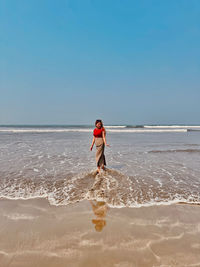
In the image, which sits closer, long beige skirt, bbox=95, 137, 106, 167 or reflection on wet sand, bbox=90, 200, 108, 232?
reflection on wet sand, bbox=90, 200, 108, 232

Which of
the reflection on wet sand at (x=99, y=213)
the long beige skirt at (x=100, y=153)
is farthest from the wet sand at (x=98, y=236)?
the long beige skirt at (x=100, y=153)

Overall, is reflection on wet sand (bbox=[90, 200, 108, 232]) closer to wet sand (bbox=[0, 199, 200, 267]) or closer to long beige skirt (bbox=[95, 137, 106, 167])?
wet sand (bbox=[0, 199, 200, 267])

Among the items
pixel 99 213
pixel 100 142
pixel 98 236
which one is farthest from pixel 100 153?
pixel 98 236

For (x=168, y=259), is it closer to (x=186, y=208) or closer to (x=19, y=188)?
(x=186, y=208)

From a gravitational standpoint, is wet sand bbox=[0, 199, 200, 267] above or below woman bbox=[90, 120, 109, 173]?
below

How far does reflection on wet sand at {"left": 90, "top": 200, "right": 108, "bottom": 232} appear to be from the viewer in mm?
2987

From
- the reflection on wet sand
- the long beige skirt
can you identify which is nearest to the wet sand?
the reflection on wet sand

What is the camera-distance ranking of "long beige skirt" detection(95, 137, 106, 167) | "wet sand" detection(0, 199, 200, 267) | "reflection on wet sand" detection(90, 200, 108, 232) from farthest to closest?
1. "long beige skirt" detection(95, 137, 106, 167)
2. "reflection on wet sand" detection(90, 200, 108, 232)
3. "wet sand" detection(0, 199, 200, 267)

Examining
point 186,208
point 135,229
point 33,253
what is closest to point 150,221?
point 135,229

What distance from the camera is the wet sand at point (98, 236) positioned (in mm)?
2250

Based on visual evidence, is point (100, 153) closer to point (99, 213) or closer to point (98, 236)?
point (99, 213)

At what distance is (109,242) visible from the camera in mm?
2561

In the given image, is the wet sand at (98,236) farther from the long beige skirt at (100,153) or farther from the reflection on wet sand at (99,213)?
the long beige skirt at (100,153)

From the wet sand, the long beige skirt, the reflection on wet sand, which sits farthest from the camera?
the long beige skirt
